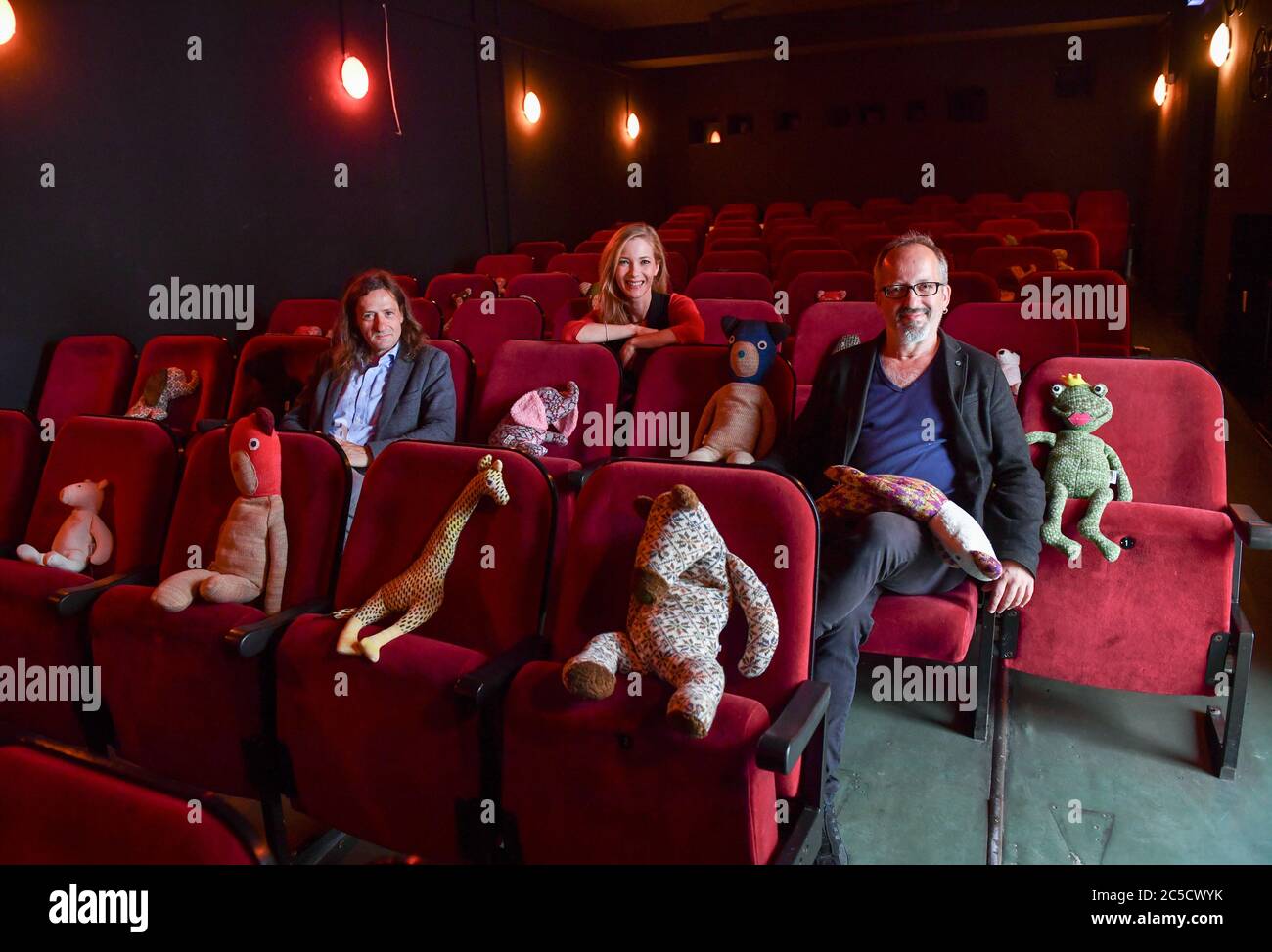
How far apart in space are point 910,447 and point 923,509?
0.87 ft

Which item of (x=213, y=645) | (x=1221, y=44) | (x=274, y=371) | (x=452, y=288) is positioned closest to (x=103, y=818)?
(x=213, y=645)

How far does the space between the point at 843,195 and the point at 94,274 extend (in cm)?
951

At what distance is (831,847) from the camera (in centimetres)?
161

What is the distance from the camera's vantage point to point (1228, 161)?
5.66m

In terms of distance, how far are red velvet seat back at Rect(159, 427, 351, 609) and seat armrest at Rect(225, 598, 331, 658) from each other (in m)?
0.13

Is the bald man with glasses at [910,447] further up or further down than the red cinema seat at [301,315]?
further down

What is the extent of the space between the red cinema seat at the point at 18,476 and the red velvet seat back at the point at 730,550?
175 centimetres

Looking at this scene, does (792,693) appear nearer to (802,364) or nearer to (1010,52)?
(802,364)

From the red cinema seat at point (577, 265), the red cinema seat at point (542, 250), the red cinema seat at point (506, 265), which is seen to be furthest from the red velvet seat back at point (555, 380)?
the red cinema seat at point (542, 250)

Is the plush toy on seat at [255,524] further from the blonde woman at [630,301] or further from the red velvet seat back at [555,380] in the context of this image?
the blonde woman at [630,301]

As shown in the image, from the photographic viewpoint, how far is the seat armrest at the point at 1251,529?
5.74 ft

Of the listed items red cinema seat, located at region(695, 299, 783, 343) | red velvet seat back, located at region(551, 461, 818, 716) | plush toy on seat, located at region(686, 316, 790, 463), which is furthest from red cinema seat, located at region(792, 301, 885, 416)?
red velvet seat back, located at region(551, 461, 818, 716)

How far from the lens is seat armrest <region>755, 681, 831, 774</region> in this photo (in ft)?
3.70
